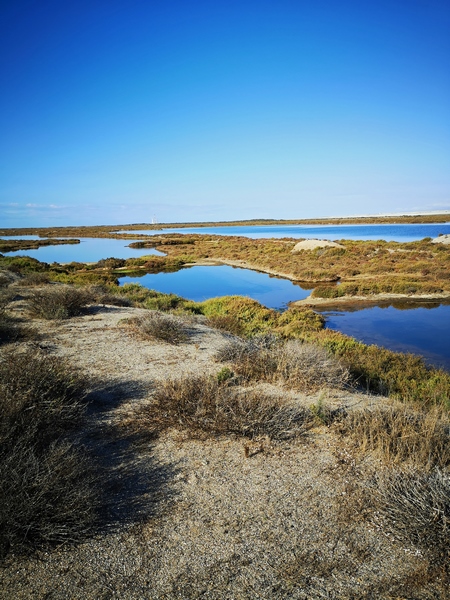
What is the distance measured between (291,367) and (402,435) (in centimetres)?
279

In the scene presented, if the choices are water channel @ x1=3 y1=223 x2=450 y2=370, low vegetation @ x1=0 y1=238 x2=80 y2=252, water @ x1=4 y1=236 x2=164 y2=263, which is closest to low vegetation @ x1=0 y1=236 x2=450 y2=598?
water channel @ x1=3 y1=223 x2=450 y2=370

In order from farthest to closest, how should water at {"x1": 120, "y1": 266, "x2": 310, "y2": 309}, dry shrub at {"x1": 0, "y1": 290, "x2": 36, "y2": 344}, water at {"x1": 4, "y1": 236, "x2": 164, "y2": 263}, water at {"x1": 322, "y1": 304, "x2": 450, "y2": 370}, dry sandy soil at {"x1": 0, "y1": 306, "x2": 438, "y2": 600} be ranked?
water at {"x1": 4, "y1": 236, "x2": 164, "y2": 263} → water at {"x1": 120, "y1": 266, "x2": 310, "y2": 309} → water at {"x1": 322, "y1": 304, "x2": 450, "y2": 370} → dry shrub at {"x1": 0, "y1": 290, "x2": 36, "y2": 344} → dry sandy soil at {"x1": 0, "y1": 306, "x2": 438, "y2": 600}

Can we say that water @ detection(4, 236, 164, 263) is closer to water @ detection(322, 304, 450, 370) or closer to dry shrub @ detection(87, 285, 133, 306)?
dry shrub @ detection(87, 285, 133, 306)

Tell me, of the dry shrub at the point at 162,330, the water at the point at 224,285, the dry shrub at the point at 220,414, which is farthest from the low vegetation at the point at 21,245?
the dry shrub at the point at 220,414

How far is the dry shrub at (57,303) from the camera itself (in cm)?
1192

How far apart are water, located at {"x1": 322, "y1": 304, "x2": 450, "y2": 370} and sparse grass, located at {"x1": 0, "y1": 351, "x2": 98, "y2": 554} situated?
1134 cm

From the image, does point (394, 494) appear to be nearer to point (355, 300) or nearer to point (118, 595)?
point (118, 595)

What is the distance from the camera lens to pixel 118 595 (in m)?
2.85

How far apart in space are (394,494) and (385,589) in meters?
1.01

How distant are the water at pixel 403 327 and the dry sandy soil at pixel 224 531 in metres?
9.34

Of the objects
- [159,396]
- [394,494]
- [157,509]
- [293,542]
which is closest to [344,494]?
[394,494]

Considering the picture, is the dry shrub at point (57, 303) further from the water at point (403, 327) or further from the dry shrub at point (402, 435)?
the water at point (403, 327)

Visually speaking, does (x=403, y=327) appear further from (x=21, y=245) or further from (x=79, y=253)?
(x=21, y=245)

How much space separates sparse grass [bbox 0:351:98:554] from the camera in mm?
3146
